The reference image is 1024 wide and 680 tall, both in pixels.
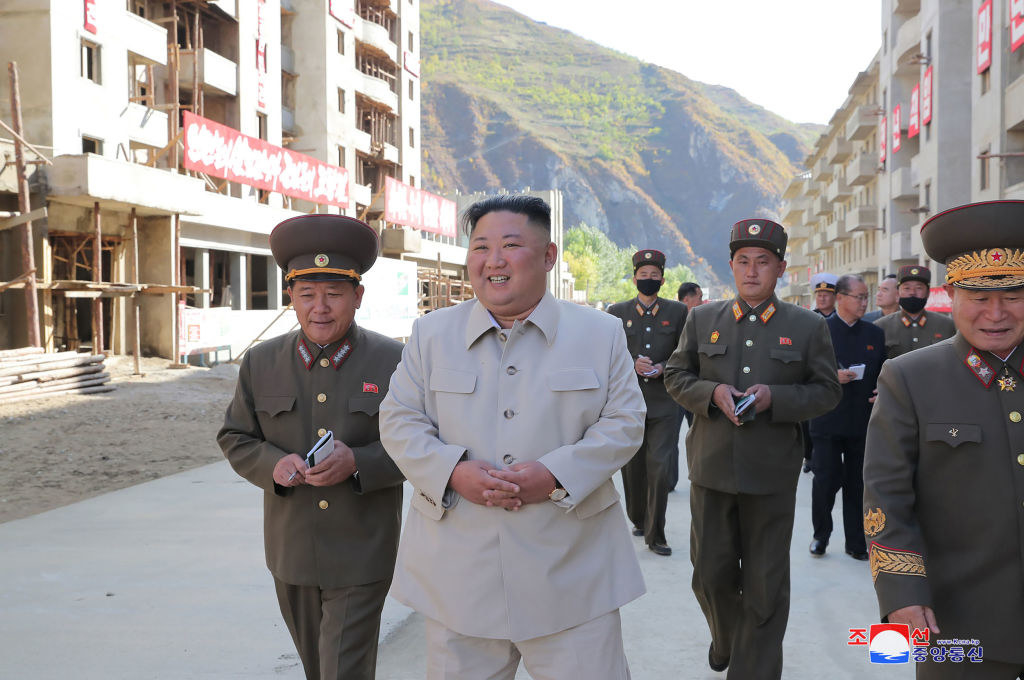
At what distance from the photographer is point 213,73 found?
27.7 m

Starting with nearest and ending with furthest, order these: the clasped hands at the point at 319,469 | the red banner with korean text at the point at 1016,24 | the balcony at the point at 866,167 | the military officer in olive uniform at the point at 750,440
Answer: the clasped hands at the point at 319,469 → the military officer in olive uniform at the point at 750,440 → the red banner with korean text at the point at 1016,24 → the balcony at the point at 866,167

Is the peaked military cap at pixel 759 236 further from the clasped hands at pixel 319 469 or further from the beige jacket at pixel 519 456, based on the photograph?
the clasped hands at pixel 319 469

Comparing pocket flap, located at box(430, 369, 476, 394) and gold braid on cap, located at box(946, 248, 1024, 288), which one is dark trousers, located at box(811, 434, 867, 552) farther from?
pocket flap, located at box(430, 369, 476, 394)

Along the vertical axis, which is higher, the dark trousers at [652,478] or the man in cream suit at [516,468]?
the man in cream suit at [516,468]

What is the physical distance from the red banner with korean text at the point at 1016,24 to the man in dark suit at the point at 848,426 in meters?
18.8

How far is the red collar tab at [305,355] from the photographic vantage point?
3549mm

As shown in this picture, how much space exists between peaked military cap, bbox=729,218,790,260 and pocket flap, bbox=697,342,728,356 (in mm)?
490

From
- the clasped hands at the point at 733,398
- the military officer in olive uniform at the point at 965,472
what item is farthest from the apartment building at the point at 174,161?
the military officer in olive uniform at the point at 965,472

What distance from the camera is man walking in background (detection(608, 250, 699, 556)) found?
260 inches

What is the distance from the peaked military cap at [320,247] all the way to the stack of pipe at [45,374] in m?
12.4

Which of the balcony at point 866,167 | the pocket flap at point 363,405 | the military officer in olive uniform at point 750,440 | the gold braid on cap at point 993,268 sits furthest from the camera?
the balcony at point 866,167

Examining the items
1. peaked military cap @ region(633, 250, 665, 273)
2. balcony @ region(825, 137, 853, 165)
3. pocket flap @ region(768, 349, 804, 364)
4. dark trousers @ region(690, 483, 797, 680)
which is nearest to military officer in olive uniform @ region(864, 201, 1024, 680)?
dark trousers @ region(690, 483, 797, 680)

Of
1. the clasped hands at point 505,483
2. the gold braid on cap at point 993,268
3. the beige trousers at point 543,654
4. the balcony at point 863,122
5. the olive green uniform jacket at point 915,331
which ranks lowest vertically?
the beige trousers at point 543,654

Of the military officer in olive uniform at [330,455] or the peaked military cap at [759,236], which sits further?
the peaked military cap at [759,236]
